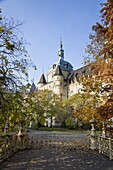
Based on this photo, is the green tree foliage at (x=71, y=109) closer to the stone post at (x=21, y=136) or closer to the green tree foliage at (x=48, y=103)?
the green tree foliage at (x=48, y=103)

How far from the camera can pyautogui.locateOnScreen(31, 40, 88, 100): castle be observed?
2324 inches

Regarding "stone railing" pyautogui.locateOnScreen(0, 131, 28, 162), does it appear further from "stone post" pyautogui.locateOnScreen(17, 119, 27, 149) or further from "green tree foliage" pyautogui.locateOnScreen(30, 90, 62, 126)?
"green tree foliage" pyautogui.locateOnScreen(30, 90, 62, 126)

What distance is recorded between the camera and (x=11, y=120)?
695cm

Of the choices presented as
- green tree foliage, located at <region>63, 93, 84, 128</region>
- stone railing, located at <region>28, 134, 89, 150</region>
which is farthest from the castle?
stone railing, located at <region>28, 134, 89, 150</region>

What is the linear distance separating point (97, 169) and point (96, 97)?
198 inches

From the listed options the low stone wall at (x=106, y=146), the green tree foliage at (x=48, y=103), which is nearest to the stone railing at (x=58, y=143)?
the low stone wall at (x=106, y=146)

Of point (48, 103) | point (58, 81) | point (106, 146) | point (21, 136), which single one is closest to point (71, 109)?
point (48, 103)

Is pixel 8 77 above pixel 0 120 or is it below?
above

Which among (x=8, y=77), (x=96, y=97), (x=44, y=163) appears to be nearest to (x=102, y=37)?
(x=96, y=97)

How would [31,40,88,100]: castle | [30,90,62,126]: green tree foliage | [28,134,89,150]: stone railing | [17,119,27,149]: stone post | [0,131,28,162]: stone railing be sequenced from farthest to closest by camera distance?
[31,40,88,100]: castle → [30,90,62,126]: green tree foliage → [28,134,89,150]: stone railing → [17,119,27,149]: stone post → [0,131,28,162]: stone railing

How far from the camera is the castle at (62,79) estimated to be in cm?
5904

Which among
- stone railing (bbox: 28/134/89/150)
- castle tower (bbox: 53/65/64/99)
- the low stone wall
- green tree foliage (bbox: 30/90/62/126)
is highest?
castle tower (bbox: 53/65/64/99)

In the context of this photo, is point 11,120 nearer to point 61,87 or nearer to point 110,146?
point 110,146

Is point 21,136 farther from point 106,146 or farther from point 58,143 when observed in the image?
point 106,146
